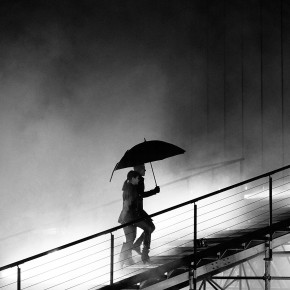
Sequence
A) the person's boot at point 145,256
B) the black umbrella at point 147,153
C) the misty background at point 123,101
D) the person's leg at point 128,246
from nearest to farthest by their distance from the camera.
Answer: the black umbrella at point 147,153
the person's boot at point 145,256
the person's leg at point 128,246
the misty background at point 123,101

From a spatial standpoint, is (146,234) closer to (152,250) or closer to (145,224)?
(145,224)

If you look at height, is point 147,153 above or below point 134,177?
above

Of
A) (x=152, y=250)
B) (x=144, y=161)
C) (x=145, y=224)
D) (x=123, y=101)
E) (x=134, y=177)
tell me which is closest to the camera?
(x=144, y=161)

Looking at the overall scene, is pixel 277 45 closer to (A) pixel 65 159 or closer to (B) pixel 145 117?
(B) pixel 145 117

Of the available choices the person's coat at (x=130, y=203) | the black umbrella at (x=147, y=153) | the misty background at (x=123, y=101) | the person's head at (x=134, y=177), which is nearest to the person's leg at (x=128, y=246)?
the person's coat at (x=130, y=203)

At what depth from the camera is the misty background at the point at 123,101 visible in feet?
47.1

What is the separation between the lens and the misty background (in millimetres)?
14344

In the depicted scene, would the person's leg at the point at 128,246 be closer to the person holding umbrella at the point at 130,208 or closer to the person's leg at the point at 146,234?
the person holding umbrella at the point at 130,208

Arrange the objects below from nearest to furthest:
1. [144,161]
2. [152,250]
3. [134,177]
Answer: [144,161]
[134,177]
[152,250]

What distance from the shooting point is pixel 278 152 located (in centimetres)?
1416

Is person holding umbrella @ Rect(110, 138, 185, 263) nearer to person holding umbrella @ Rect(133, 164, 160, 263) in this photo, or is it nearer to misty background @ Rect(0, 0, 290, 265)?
person holding umbrella @ Rect(133, 164, 160, 263)

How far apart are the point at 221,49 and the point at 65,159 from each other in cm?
402

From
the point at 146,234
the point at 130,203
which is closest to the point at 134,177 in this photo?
the point at 130,203

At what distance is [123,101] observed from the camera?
599 inches
